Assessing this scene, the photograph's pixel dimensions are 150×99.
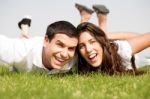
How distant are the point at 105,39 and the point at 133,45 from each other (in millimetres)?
847

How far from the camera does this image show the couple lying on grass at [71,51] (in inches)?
348

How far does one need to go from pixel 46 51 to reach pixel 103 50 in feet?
4.67

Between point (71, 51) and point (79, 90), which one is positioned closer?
point (79, 90)

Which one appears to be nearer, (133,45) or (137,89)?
(137,89)

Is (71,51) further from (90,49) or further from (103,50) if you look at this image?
(103,50)

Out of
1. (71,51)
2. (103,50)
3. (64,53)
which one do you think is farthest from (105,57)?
(64,53)

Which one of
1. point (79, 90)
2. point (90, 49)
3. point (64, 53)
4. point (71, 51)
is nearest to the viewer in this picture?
point (79, 90)

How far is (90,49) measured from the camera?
29.6ft

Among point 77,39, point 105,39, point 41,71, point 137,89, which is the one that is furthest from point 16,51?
point 137,89

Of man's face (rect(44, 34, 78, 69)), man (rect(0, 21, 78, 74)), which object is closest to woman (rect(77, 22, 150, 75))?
man (rect(0, 21, 78, 74))

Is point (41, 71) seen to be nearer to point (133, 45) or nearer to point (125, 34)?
point (133, 45)

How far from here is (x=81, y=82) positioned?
739 cm

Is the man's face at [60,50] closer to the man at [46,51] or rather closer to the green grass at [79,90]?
the man at [46,51]

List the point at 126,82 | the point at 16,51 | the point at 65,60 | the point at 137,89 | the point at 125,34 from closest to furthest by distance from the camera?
1. the point at 137,89
2. the point at 126,82
3. the point at 65,60
4. the point at 16,51
5. the point at 125,34
